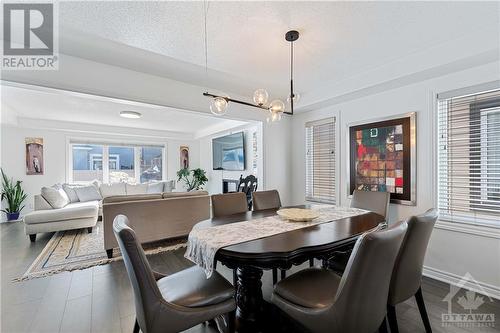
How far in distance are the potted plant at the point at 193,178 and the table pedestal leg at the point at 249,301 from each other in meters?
5.36

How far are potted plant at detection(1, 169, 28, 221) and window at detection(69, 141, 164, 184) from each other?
102 centimetres

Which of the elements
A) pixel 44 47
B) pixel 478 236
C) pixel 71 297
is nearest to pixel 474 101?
pixel 478 236

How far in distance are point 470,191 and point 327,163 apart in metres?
1.73

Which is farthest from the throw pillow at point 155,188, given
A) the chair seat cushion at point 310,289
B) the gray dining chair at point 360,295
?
the gray dining chair at point 360,295

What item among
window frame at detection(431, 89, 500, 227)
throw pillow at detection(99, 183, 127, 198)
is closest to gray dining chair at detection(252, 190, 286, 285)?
window frame at detection(431, 89, 500, 227)

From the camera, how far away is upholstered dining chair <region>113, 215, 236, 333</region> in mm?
1123

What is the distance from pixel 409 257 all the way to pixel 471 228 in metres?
1.39

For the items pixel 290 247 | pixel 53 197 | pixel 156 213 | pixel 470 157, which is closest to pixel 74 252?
A: pixel 156 213

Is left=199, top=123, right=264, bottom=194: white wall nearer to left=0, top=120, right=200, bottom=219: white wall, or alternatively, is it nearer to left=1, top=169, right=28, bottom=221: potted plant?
left=0, top=120, right=200, bottom=219: white wall

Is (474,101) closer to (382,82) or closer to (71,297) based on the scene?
(382,82)

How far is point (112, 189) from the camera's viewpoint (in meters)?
5.66

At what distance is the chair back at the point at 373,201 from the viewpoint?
257cm

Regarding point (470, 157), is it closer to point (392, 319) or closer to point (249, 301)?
point (392, 319)

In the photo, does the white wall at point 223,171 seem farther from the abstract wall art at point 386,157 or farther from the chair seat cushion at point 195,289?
the chair seat cushion at point 195,289
